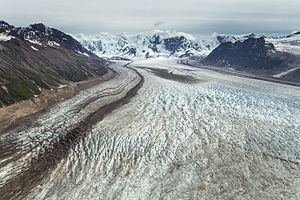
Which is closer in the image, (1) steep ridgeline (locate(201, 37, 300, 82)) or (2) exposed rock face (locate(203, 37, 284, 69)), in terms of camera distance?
(1) steep ridgeline (locate(201, 37, 300, 82))

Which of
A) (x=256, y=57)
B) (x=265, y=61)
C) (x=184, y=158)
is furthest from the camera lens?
(x=256, y=57)

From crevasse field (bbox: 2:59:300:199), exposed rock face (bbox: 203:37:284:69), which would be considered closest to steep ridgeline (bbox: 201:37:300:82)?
exposed rock face (bbox: 203:37:284:69)

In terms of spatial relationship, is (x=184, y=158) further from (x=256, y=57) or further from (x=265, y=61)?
(x=256, y=57)

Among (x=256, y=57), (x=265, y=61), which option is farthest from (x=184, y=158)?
(x=256, y=57)

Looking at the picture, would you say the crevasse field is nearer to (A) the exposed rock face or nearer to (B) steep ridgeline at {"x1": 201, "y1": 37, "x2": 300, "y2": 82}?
(B) steep ridgeline at {"x1": 201, "y1": 37, "x2": 300, "y2": 82}

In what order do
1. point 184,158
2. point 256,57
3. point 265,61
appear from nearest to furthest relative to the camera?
point 184,158 < point 265,61 < point 256,57

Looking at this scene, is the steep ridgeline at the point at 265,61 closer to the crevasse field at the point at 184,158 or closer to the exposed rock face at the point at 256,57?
the exposed rock face at the point at 256,57

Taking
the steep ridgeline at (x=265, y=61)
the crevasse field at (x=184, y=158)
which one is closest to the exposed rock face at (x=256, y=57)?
the steep ridgeline at (x=265, y=61)

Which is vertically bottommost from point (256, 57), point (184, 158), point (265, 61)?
point (265, 61)

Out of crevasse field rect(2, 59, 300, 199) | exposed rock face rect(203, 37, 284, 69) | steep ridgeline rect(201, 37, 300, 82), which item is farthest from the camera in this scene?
exposed rock face rect(203, 37, 284, 69)
